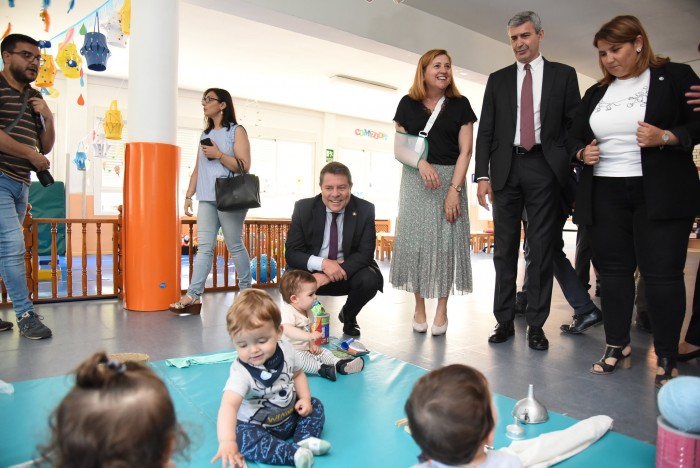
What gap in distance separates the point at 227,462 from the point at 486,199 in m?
2.04

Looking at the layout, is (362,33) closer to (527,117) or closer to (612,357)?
(527,117)

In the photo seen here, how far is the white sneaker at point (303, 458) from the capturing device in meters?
1.36

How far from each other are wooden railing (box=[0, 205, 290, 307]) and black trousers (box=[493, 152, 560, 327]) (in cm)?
260

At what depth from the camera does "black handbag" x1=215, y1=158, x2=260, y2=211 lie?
3.47m

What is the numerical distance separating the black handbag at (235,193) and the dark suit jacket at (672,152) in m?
2.39

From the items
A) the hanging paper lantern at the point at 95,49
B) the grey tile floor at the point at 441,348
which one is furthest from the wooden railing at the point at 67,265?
the hanging paper lantern at the point at 95,49

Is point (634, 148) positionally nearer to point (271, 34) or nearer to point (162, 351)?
point (162, 351)

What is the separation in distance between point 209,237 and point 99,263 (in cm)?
128

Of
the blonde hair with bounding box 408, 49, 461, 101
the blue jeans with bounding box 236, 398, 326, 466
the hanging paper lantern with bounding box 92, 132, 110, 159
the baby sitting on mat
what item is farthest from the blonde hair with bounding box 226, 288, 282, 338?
the hanging paper lantern with bounding box 92, 132, 110, 159

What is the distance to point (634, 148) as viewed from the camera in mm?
2166

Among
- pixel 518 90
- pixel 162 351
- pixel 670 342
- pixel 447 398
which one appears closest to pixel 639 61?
pixel 518 90

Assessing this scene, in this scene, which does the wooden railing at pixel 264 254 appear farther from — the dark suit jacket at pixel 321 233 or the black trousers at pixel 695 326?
the black trousers at pixel 695 326

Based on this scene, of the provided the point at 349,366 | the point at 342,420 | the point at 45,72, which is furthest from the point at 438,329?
the point at 45,72

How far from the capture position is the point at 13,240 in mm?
2734
